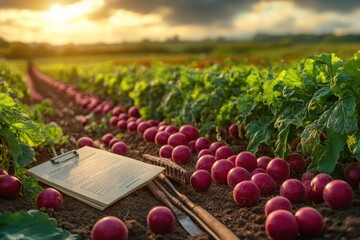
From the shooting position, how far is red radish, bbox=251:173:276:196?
170 inches

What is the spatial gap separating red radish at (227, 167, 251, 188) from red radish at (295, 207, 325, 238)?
122 centimetres

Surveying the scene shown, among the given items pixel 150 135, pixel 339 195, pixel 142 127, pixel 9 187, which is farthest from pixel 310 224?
pixel 142 127

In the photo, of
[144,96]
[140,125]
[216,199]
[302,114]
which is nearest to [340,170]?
[302,114]

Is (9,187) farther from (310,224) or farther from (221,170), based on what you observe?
(310,224)

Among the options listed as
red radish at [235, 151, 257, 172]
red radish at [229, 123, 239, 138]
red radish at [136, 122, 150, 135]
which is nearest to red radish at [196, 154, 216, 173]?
red radish at [235, 151, 257, 172]

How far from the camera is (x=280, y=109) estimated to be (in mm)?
4898

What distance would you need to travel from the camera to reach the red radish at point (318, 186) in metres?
3.95

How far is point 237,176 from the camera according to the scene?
179 inches

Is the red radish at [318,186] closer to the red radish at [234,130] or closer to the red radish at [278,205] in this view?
the red radish at [278,205]

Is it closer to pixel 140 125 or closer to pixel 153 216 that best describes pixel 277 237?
pixel 153 216

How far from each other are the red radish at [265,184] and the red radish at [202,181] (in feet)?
1.78

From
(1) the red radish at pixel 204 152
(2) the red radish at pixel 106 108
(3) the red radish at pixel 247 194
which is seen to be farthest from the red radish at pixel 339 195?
(2) the red radish at pixel 106 108

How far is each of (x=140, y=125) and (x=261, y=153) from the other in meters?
2.59

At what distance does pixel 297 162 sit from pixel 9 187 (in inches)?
114
